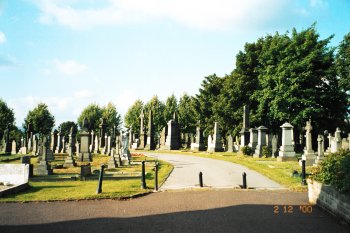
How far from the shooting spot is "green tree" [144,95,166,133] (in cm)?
7706

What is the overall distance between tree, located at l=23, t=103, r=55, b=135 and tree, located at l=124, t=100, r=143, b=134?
62.1 ft

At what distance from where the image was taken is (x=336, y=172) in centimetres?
891

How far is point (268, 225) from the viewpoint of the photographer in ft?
25.8

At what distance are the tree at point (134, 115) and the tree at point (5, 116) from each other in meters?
27.3

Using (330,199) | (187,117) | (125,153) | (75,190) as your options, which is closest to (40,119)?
(187,117)

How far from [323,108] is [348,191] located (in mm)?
33384

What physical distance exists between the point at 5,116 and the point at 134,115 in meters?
30.1

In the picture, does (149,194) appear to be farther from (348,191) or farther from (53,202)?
(348,191)

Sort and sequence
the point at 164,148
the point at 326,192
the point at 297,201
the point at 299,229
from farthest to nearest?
the point at 164,148 < the point at 297,201 < the point at 326,192 < the point at 299,229

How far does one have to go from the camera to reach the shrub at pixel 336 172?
809cm

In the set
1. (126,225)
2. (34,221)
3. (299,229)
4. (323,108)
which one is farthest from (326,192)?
(323,108)
